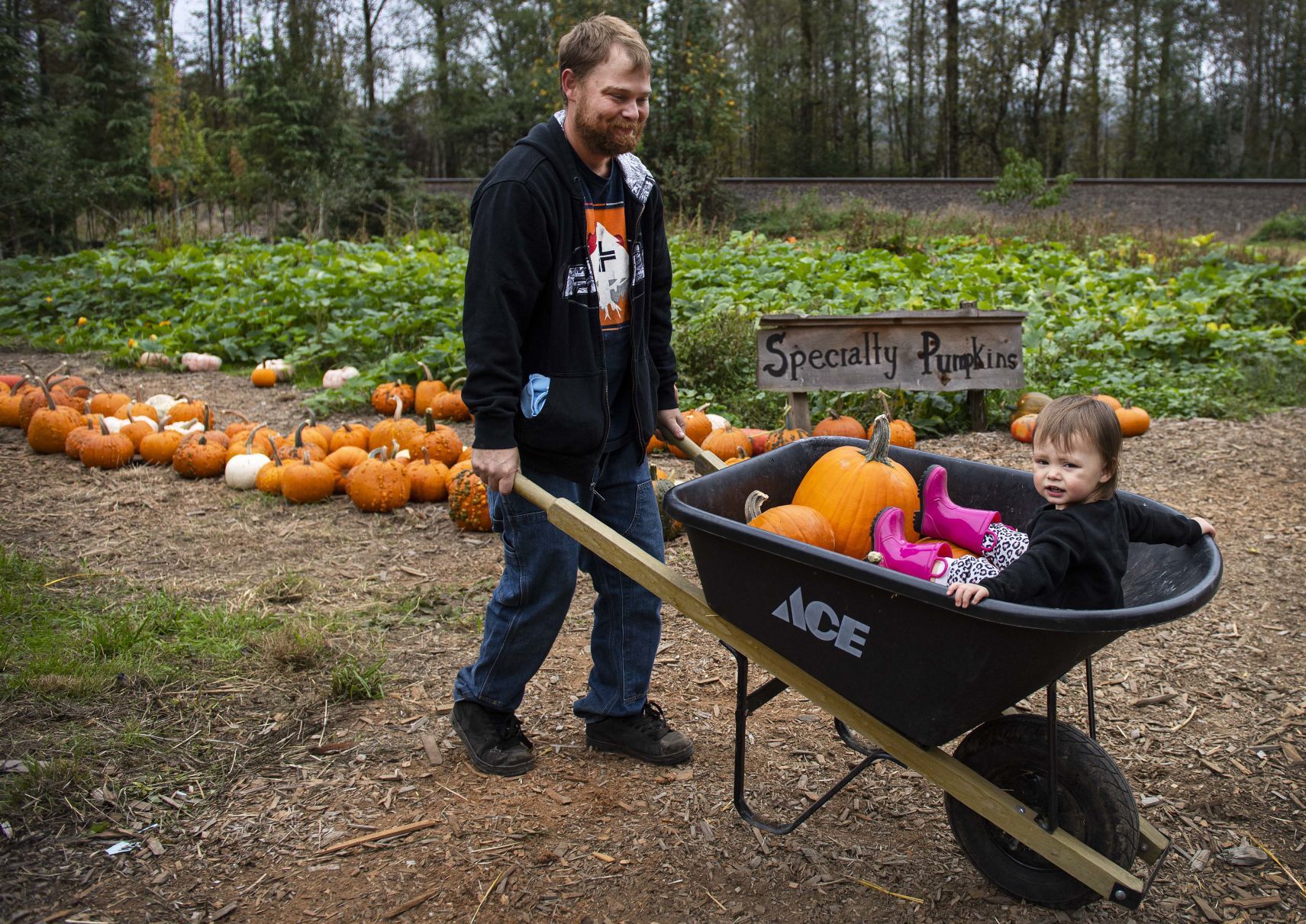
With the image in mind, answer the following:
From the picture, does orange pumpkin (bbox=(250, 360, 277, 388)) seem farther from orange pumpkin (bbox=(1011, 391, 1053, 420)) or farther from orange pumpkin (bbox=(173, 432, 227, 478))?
orange pumpkin (bbox=(1011, 391, 1053, 420))

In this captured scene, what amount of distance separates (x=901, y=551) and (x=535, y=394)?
0.96m

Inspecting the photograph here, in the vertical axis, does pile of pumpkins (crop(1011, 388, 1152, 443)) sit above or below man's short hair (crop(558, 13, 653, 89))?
below

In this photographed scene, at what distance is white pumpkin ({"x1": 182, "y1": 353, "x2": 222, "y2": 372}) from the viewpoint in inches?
308

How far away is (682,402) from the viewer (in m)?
6.20

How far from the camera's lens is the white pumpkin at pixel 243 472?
515cm

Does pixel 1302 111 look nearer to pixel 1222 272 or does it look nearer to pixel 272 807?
pixel 1222 272

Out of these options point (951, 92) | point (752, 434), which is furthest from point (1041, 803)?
point (951, 92)

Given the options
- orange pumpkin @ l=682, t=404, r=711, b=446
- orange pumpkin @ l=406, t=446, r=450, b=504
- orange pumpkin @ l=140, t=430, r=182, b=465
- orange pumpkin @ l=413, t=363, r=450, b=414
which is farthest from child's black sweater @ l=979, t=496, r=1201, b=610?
orange pumpkin @ l=140, t=430, r=182, b=465

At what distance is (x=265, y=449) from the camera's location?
5.36 metres

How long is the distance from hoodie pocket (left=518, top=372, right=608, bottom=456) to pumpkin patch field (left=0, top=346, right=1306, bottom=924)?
0.99 metres

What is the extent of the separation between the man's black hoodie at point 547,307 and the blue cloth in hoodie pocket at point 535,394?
0.01 meters

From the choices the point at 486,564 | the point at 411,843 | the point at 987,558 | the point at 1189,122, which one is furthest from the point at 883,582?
the point at 1189,122

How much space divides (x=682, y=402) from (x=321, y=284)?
3.89 meters

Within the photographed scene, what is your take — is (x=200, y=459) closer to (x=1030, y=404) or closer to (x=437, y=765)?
(x=437, y=765)
